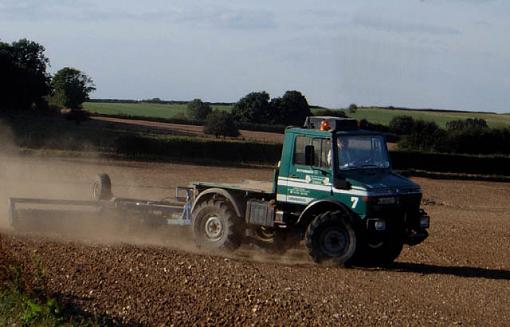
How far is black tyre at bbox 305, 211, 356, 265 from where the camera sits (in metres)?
15.0

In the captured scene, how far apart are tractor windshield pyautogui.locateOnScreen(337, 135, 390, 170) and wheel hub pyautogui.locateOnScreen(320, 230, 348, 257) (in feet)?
3.91

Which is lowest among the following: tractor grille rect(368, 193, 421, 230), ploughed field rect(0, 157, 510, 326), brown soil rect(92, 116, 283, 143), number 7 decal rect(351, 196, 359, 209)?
ploughed field rect(0, 157, 510, 326)

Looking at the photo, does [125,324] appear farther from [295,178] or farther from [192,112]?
[192,112]

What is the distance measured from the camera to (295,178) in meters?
15.6

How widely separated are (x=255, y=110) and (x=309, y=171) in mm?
43271

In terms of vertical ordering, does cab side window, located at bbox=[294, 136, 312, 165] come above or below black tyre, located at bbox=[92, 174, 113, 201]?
above

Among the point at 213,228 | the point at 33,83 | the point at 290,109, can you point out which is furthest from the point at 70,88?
the point at 213,228

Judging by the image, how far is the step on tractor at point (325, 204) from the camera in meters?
15.0

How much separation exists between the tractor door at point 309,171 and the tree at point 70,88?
46.8m

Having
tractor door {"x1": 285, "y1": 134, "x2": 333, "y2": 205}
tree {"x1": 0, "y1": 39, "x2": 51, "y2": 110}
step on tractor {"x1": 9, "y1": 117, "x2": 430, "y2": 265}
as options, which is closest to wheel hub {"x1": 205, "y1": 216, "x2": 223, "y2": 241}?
step on tractor {"x1": 9, "y1": 117, "x2": 430, "y2": 265}

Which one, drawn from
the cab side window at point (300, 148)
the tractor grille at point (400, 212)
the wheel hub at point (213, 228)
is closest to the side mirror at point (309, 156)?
the cab side window at point (300, 148)

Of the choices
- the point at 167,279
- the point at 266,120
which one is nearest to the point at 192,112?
the point at 266,120

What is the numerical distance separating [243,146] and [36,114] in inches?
614

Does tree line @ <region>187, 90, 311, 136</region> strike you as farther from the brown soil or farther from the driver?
the driver
